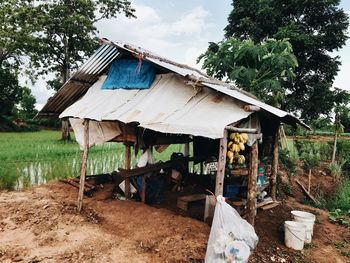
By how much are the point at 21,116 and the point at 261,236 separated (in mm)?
36758

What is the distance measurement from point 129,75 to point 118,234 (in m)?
3.82

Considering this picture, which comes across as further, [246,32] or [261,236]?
[246,32]

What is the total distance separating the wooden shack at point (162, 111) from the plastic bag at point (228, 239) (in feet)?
2.30

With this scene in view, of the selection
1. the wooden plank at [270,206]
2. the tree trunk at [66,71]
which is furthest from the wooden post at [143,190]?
the tree trunk at [66,71]

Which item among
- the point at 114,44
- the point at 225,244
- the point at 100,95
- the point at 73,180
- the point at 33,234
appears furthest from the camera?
the point at 73,180

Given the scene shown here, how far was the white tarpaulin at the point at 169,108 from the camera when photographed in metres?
5.16

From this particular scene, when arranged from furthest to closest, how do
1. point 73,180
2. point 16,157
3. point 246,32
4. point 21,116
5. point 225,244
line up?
point 21,116
point 246,32
point 16,157
point 73,180
point 225,244

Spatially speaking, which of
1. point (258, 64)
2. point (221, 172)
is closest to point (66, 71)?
point (258, 64)

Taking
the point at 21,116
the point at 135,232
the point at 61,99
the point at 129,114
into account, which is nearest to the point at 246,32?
the point at 61,99

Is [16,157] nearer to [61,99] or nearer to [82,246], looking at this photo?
[61,99]

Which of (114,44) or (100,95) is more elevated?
(114,44)

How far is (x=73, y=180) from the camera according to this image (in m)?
8.91

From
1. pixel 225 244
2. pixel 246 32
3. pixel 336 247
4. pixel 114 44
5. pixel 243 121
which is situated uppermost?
pixel 246 32

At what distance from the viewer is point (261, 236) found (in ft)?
19.5
